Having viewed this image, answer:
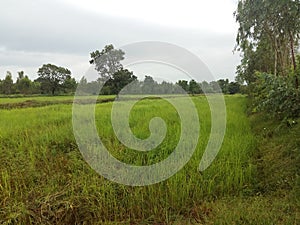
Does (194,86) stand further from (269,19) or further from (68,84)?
(68,84)

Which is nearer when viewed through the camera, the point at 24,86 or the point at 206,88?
the point at 206,88

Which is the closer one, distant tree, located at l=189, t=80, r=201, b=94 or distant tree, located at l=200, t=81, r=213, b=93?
distant tree, located at l=200, t=81, r=213, b=93

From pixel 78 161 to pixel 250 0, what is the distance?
4.80 m

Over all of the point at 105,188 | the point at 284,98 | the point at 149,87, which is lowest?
the point at 105,188

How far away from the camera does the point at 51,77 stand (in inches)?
1330

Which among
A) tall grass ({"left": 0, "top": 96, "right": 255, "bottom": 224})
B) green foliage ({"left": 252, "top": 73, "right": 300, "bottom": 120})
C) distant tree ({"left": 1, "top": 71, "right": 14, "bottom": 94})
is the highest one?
distant tree ({"left": 1, "top": 71, "right": 14, "bottom": 94})

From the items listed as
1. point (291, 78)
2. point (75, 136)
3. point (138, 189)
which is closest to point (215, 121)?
point (291, 78)

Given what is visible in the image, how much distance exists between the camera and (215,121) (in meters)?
6.05

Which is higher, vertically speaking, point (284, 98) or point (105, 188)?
point (284, 98)

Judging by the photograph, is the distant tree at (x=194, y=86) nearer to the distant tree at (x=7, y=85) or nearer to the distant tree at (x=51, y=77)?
the distant tree at (x=51, y=77)

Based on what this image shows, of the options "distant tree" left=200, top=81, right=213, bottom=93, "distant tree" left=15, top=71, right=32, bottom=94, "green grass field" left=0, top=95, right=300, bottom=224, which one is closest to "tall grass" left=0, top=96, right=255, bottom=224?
"green grass field" left=0, top=95, right=300, bottom=224

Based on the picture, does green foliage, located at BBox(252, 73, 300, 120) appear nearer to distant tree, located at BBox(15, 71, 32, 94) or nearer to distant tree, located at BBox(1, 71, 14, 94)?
distant tree, located at BBox(15, 71, 32, 94)

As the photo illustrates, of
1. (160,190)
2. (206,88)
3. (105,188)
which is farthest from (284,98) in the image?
(105,188)

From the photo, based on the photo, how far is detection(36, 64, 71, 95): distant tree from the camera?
33.2 metres
